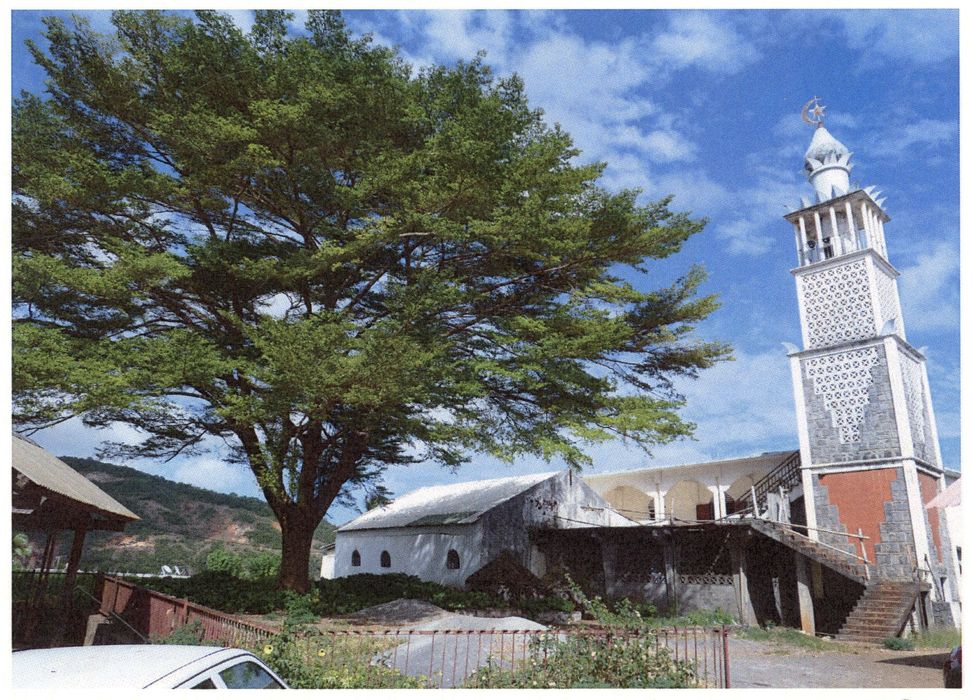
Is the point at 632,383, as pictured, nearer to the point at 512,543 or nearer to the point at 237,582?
the point at 512,543

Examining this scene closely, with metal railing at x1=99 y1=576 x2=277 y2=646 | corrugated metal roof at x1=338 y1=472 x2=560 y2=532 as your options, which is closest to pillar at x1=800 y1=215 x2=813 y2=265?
corrugated metal roof at x1=338 y1=472 x2=560 y2=532

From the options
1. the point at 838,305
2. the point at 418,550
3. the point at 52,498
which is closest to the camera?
the point at 52,498

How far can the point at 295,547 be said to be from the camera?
14.5 meters

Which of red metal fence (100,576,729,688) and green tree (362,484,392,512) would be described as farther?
green tree (362,484,392,512)

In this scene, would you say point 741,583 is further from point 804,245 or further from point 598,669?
point 598,669

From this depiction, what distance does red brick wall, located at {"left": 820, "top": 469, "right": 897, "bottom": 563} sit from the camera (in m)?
16.8

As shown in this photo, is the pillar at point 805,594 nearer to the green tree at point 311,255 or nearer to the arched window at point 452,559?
the green tree at point 311,255

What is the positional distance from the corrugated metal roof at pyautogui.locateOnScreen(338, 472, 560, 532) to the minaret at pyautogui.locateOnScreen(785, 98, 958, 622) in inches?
368

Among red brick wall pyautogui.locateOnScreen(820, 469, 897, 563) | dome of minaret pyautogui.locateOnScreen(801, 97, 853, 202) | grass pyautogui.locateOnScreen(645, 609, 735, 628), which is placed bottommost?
grass pyautogui.locateOnScreen(645, 609, 735, 628)

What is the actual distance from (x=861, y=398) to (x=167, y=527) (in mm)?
21255

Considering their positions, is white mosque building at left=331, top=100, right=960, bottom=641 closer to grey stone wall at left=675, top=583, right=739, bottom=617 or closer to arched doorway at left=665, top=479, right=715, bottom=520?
grey stone wall at left=675, top=583, right=739, bottom=617

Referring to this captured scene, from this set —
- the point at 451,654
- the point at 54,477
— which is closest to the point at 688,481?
the point at 451,654

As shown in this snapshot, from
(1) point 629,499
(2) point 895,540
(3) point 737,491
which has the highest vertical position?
(3) point 737,491

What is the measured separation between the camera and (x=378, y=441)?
15.7 meters
